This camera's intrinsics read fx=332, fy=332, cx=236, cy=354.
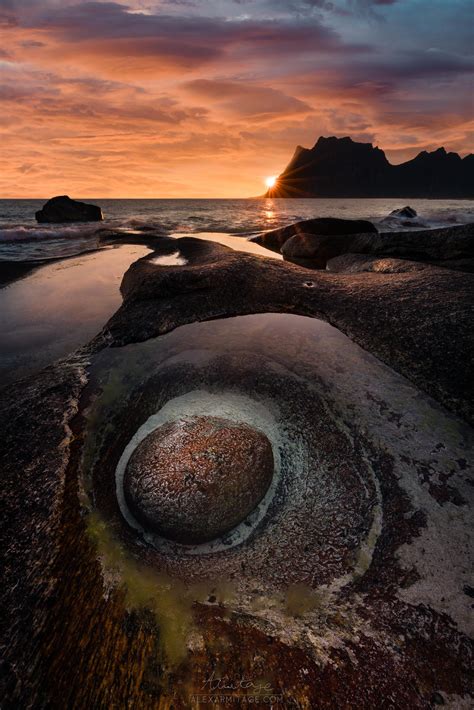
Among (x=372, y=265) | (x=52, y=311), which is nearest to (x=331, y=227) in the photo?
(x=372, y=265)

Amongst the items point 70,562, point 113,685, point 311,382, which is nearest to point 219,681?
point 113,685

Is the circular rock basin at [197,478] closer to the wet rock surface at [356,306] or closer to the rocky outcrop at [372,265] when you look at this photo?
the wet rock surface at [356,306]

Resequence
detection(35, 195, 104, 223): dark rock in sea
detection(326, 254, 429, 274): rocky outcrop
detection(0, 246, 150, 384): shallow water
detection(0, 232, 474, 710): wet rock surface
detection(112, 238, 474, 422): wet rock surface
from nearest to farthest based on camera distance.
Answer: detection(0, 232, 474, 710): wet rock surface < detection(112, 238, 474, 422): wet rock surface < detection(0, 246, 150, 384): shallow water < detection(326, 254, 429, 274): rocky outcrop < detection(35, 195, 104, 223): dark rock in sea

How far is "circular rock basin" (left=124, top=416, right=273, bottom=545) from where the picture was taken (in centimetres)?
276

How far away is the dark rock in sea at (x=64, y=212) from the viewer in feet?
125

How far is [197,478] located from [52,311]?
660 centimetres

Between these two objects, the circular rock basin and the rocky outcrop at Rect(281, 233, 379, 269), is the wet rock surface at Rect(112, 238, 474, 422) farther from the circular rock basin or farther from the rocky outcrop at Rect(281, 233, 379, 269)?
the rocky outcrop at Rect(281, 233, 379, 269)

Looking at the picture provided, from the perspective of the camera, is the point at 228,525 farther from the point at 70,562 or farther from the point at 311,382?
the point at 311,382

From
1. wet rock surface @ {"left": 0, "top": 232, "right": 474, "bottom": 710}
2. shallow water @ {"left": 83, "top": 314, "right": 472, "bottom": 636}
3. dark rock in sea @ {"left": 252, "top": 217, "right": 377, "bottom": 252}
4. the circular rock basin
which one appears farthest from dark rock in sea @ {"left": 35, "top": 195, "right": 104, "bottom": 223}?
the circular rock basin

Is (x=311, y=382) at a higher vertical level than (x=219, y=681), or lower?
higher

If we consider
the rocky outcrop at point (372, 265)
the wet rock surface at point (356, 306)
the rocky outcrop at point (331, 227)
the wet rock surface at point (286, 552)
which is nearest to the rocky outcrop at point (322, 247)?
the rocky outcrop at point (372, 265)

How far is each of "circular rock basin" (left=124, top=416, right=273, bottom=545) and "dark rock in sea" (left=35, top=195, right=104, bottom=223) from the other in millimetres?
43554

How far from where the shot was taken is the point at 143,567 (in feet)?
8.08

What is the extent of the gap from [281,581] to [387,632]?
70cm
